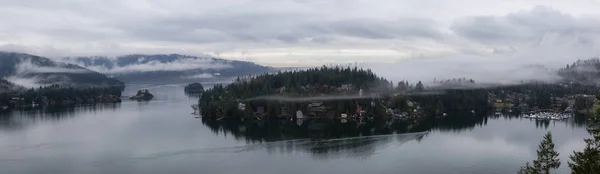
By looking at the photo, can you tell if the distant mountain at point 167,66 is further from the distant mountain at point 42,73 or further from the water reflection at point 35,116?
the water reflection at point 35,116

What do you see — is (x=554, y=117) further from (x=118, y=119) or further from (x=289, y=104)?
(x=118, y=119)

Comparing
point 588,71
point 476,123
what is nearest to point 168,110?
point 476,123

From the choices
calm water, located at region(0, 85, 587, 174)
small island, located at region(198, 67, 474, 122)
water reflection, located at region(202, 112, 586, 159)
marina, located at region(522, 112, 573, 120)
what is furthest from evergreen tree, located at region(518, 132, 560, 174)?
marina, located at region(522, 112, 573, 120)

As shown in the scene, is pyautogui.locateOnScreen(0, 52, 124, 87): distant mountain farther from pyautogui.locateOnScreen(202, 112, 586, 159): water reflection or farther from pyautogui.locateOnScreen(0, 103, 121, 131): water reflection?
pyautogui.locateOnScreen(202, 112, 586, 159): water reflection

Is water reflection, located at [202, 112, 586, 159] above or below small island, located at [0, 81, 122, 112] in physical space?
below

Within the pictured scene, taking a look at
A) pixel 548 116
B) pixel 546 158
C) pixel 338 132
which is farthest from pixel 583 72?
pixel 546 158

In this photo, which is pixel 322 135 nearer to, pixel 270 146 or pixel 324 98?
pixel 270 146

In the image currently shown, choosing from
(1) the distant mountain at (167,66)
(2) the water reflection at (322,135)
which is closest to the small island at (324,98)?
(2) the water reflection at (322,135)
